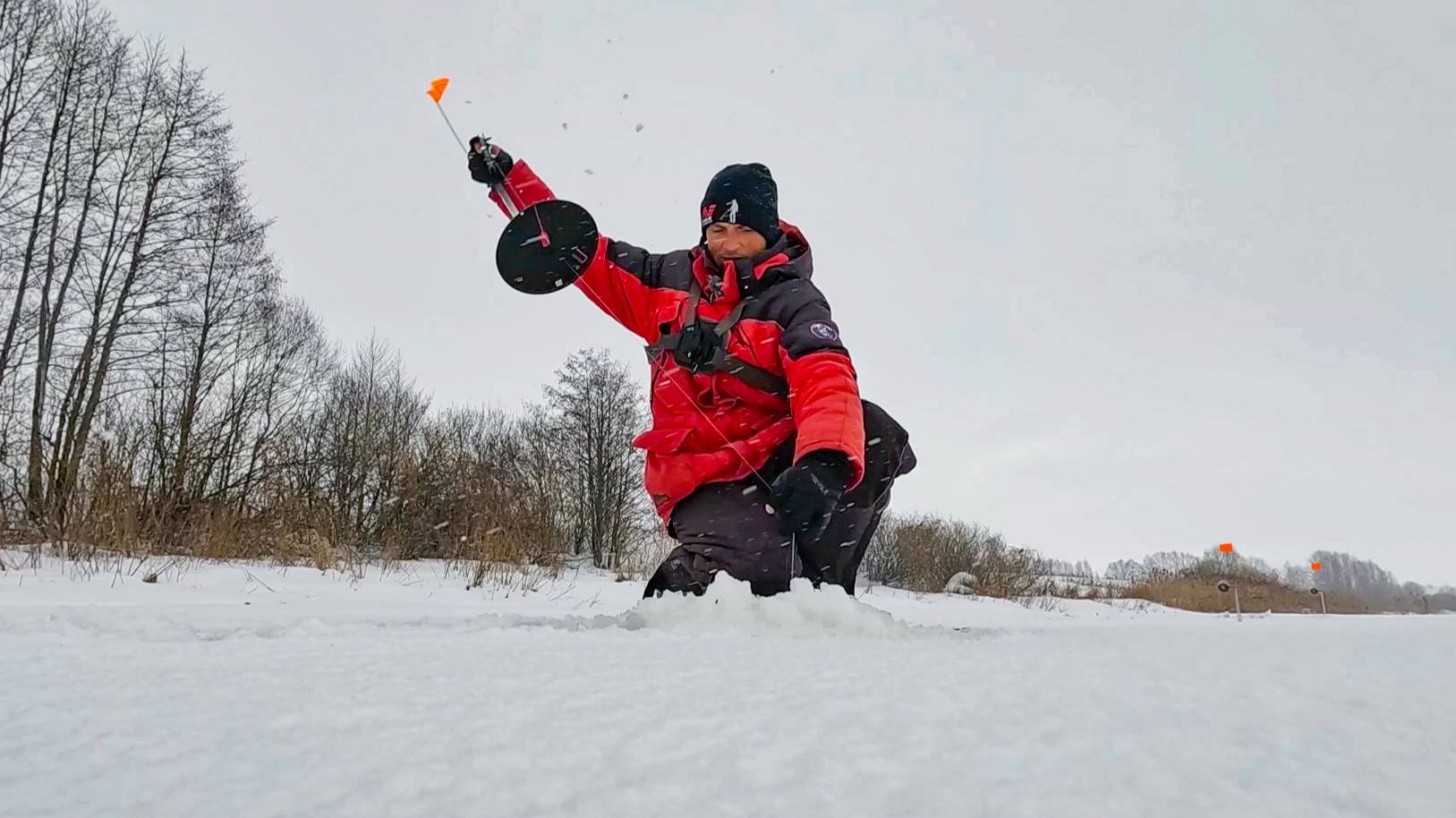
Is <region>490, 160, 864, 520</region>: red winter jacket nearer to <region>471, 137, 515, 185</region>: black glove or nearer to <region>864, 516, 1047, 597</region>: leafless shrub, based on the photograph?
<region>471, 137, 515, 185</region>: black glove

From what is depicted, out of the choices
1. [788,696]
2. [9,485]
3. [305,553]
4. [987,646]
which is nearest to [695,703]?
[788,696]

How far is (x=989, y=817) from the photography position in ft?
1.15

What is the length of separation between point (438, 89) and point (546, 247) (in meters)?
0.73

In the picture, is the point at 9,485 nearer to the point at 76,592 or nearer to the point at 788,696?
the point at 76,592

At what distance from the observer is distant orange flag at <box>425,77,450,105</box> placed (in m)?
2.64

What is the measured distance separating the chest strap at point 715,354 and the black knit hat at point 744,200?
1.19 feet

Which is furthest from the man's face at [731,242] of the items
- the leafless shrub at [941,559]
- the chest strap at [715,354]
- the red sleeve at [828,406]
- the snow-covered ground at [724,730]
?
the leafless shrub at [941,559]

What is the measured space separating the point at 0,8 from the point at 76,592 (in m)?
12.0

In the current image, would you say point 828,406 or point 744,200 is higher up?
point 744,200

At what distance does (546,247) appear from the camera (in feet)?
8.36

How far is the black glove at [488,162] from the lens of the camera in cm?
261

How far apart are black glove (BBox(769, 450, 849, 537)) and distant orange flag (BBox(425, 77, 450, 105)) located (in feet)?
6.04

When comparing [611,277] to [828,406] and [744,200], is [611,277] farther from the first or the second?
[828,406]

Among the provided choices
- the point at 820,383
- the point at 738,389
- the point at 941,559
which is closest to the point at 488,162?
the point at 738,389
